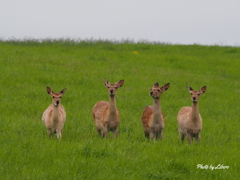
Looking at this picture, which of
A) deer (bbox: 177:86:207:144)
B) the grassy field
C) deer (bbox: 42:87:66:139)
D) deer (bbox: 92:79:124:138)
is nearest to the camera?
the grassy field

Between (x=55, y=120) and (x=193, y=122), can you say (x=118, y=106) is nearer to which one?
(x=55, y=120)

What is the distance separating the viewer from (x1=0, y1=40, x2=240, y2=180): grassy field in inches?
413

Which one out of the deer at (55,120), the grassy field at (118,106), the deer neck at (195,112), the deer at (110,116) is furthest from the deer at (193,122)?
Result: the deer at (55,120)

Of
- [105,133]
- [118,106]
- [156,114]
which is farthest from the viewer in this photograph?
[118,106]

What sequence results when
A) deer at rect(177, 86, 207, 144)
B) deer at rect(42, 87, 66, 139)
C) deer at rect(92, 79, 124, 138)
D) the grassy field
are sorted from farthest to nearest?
deer at rect(92, 79, 124, 138) < deer at rect(42, 87, 66, 139) < deer at rect(177, 86, 207, 144) < the grassy field

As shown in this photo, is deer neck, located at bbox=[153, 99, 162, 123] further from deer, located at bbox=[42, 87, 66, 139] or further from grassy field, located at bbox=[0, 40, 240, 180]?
deer, located at bbox=[42, 87, 66, 139]

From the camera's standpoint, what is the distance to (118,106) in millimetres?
20031

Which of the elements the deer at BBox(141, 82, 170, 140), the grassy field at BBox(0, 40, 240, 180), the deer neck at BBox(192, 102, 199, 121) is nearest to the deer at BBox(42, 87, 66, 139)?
the grassy field at BBox(0, 40, 240, 180)

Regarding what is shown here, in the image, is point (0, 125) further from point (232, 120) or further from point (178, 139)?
point (232, 120)

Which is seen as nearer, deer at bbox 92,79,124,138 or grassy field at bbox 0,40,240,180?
grassy field at bbox 0,40,240,180

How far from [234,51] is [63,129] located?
2586 centimetres

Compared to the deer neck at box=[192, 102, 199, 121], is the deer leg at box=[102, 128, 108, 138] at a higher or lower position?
lower

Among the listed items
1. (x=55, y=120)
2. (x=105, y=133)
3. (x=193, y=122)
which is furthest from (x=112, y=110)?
(x=193, y=122)

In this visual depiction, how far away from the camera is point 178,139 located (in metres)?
14.4
